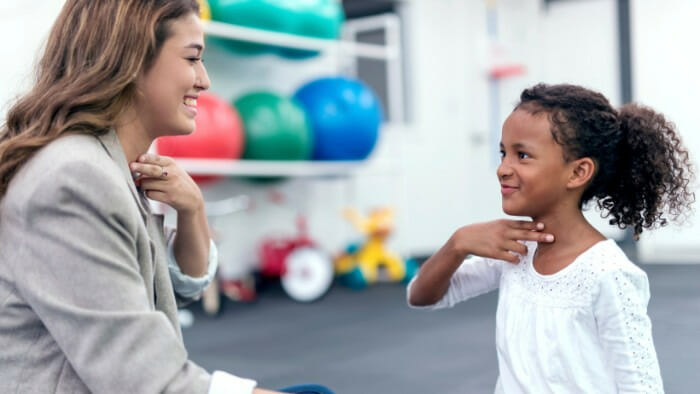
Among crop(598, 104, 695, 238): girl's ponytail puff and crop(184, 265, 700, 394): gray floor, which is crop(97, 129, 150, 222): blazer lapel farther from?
crop(184, 265, 700, 394): gray floor

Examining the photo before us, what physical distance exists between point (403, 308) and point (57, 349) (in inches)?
122

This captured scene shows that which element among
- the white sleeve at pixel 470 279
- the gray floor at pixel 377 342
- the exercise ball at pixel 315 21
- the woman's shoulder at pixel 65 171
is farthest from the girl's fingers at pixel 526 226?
the exercise ball at pixel 315 21

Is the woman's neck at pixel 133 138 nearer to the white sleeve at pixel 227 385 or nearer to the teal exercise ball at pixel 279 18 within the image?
the white sleeve at pixel 227 385

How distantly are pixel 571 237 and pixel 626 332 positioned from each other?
0.18 m

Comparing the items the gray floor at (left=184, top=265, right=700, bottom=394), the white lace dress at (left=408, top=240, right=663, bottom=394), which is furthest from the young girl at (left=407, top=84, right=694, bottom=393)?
the gray floor at (left=184, top=265, right=700, bottom=394)

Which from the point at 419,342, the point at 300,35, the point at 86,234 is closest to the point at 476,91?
the point at 300,35

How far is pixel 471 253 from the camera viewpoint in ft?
3.49

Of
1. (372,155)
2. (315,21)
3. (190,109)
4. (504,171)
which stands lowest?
(372,155)

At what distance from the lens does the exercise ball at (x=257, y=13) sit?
3598 mm

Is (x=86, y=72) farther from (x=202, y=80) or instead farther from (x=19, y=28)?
(x=19, y=28)

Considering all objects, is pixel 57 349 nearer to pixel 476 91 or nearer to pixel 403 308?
pixel 403 308

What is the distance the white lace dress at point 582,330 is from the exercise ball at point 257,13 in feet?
9.39

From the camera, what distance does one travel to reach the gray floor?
7.66 feet

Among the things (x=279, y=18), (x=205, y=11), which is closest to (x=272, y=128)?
(x=279, y=18)
